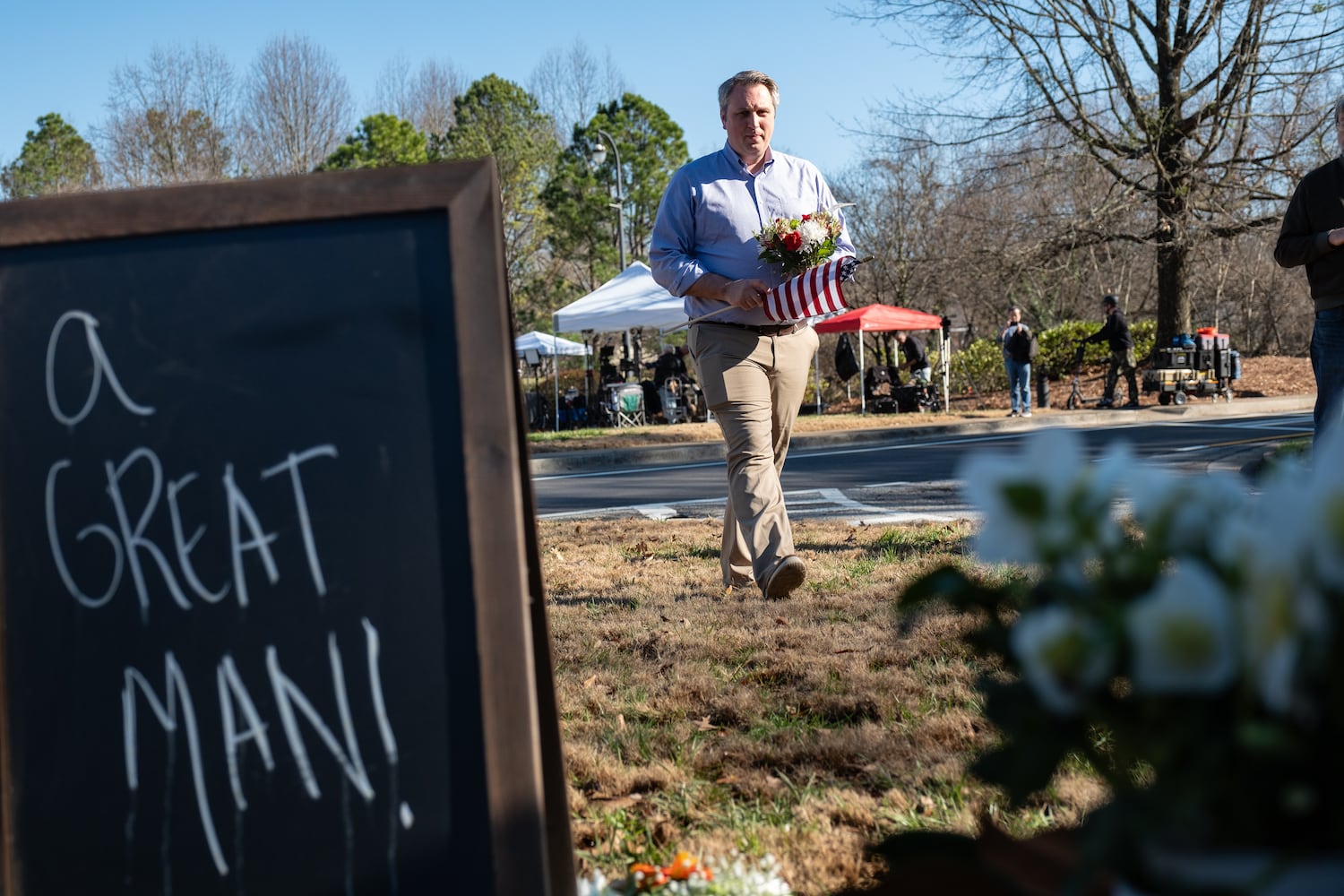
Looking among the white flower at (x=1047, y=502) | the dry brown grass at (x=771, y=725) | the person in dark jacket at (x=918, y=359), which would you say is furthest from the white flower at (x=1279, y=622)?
the person in dark jacket at (x=918, y=359)

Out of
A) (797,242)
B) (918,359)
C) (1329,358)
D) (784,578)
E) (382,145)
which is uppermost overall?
(382,145)

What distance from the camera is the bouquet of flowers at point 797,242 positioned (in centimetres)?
438

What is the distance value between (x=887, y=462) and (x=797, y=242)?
747 centimetres

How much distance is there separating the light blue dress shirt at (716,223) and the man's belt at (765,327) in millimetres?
20

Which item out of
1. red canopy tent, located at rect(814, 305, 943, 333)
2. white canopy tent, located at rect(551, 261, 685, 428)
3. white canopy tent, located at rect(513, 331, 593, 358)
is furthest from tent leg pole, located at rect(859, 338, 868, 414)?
white canopy tent, located at rect(513, 331, 593, 358)

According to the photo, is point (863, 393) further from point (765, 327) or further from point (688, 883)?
point (688, 883)

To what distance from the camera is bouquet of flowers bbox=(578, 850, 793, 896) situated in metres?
1.80

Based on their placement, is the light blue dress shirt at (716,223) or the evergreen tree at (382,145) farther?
the evergreen tree at (382,145)

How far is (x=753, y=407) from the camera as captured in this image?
441 cm

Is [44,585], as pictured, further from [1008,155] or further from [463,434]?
[1008,155]

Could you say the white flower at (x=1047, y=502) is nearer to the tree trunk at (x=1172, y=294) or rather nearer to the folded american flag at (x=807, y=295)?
the folded american flag at (x=807, y=295)

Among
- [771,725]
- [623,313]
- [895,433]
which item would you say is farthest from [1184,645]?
[623,313]

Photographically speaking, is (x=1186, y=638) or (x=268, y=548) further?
(x=268, y=548)

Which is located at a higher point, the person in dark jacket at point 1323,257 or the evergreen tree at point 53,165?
the evergreen tree at point 53,165
